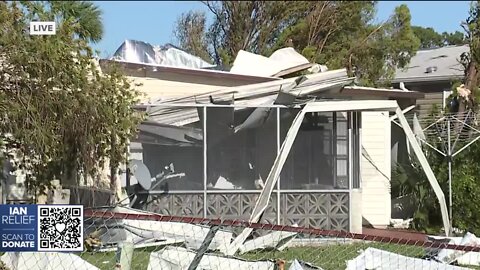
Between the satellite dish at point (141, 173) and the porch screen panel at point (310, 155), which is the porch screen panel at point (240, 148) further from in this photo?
the satellite dish at point (141, 173)

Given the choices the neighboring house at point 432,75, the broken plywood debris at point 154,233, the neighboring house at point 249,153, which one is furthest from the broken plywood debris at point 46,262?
the neighboring house at point 432,75

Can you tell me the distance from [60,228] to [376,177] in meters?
12.7

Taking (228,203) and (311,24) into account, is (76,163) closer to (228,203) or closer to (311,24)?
(228,203)

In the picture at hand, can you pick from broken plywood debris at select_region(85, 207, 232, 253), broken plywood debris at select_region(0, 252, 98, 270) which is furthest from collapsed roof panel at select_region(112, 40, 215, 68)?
broken plywood debris at select_region(0, 252, 98, 270)

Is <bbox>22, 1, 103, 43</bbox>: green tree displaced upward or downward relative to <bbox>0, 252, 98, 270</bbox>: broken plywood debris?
upward

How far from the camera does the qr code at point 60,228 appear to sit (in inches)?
239

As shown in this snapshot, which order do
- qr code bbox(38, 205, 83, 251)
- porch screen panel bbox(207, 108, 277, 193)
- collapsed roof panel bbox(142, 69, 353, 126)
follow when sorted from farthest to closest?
porch screen panel bbox(207, 108, 277, 193), collapsed roof panel bbox(142, 69, 353, 126), qr code bbox(38, 205, 83, 251)

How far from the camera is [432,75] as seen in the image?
2791 centimetres

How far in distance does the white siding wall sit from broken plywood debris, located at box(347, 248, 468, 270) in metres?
8.02

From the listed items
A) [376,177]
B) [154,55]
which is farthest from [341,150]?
[154,55]

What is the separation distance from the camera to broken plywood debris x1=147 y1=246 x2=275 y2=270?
29.1 feet

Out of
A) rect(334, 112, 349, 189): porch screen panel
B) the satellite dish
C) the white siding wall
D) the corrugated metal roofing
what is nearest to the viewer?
the satellite dish

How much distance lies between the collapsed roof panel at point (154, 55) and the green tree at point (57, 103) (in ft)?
16.6

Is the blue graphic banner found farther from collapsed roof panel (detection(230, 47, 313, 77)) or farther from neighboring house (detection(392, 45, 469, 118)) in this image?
neighboring house (detection(392, 45, 469, 118))
